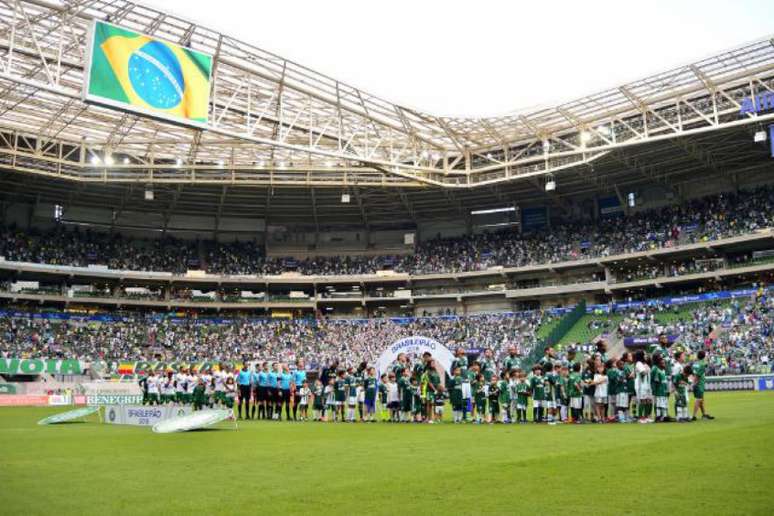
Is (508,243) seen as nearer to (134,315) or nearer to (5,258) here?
(134,315)

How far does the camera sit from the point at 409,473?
9180mm

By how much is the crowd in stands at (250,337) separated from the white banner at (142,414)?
31.4 meters

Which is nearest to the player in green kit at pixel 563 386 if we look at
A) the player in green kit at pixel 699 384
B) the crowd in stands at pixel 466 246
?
the player in green kit at pixel 699 384

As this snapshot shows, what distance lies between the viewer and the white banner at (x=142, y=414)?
62.0 ft

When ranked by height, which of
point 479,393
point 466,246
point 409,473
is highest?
point 466,246

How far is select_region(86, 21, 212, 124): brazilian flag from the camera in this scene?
83.5 ft

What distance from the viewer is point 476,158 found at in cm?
4828

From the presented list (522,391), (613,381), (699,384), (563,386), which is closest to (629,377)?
(613,381)

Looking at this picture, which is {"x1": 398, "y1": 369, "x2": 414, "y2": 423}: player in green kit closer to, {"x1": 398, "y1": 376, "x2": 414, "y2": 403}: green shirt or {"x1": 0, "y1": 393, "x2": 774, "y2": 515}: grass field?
{"x1": 398, "y1": 376, "x2": 414, "y2": 403}: green shirt

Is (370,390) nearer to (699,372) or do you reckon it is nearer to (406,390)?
(406,390)

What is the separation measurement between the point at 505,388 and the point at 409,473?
1064 centimetres

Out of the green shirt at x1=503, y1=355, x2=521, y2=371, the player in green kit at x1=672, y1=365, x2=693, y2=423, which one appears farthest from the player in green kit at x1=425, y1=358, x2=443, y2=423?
the player in green kit at x1=672, y1=365, x2=693, y2=423

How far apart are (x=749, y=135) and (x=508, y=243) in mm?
21280

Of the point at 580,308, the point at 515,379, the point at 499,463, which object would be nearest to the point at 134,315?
the point at 580,308
